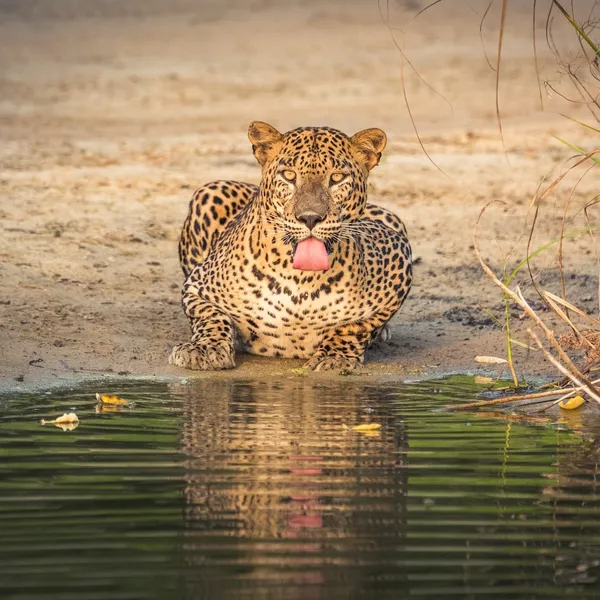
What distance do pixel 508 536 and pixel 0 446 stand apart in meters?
2.49

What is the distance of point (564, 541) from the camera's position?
5145mm

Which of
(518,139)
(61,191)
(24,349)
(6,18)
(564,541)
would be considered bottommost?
(564,541)

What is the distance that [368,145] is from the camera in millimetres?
9828

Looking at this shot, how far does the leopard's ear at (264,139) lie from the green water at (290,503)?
198 cm

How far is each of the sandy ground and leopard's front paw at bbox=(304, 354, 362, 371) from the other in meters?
0.20

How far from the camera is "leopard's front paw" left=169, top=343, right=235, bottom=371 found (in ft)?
31.5

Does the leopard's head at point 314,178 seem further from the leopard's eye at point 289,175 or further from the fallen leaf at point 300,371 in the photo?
the fallen leaf at point 300,371

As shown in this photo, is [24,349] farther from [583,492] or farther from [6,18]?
[6,18]

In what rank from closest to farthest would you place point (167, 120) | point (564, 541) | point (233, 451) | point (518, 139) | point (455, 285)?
point (564, 541) → point (233, 451) → point (455, 285) → point (518, 139) → point (167, 120)

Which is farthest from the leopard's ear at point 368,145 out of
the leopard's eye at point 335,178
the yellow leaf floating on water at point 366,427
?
the yellow leaf floating on water at point 366,427

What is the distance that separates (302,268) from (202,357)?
0.79 meters

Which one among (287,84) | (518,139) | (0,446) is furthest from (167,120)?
(0,446)

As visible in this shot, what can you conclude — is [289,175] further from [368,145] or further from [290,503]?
[290,503]

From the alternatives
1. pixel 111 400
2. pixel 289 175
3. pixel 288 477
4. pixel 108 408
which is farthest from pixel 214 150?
pixel 288 477
